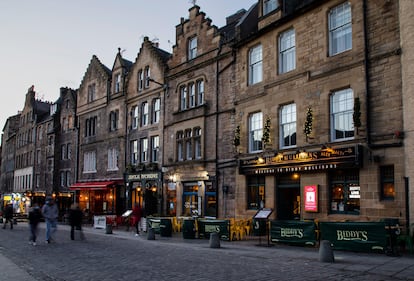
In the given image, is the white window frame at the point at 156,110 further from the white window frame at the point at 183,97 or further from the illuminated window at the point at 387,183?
the illuminated window at the point at 387,183

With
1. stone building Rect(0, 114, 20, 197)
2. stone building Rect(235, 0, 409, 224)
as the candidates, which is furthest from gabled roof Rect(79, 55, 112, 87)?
stone building Rect(0, 114, 20, 197)

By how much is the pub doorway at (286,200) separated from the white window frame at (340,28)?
6.32 metres

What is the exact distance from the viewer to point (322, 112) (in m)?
19.1

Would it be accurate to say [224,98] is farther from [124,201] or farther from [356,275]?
[356,275]

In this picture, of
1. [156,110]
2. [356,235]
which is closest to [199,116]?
[156,110]

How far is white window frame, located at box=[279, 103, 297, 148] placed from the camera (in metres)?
20.9

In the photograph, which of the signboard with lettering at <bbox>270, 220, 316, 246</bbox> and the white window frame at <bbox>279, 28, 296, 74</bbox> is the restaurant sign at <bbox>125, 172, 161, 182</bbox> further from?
the signboard with lettering at <bbox>270, 220, 316, 246</bbox>

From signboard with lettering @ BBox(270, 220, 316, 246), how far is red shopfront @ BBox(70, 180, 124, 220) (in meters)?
19.8

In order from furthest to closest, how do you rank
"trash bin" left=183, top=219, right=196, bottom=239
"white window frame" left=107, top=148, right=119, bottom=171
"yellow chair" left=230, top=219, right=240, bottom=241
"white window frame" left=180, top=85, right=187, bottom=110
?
"white window frame" left=107, top=148, right=119, bottom=171, "white window frame" left=180, top=85, right=187, bottom=110, "trash bin" left=183, top=219, right=196, bottom=239, "yellow chair" left=230, top=219, right=240, bottom=241

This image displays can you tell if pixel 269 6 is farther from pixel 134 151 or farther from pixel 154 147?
pixel 134 151

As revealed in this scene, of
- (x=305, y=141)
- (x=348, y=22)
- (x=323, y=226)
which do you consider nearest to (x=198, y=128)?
(x=305, y=141)

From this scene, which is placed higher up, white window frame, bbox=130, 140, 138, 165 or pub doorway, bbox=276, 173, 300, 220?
white window frame, bbox=130, 140, 138, 165

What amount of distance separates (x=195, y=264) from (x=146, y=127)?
21.2 meters

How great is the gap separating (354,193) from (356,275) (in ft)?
27.0
